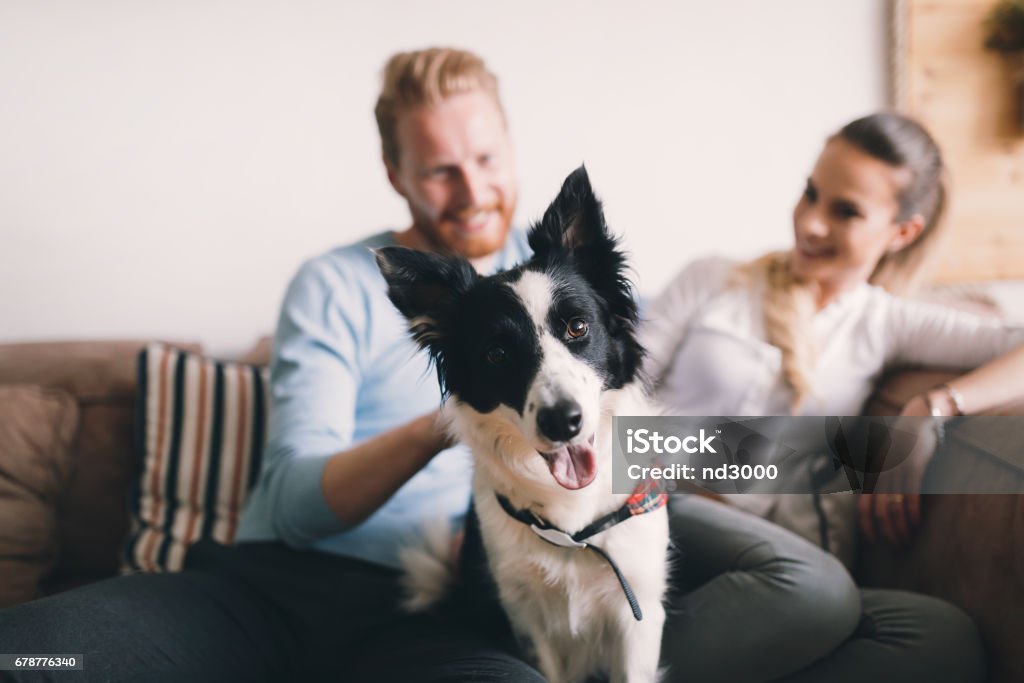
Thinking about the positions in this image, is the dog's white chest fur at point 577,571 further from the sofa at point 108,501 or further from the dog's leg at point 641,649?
the sofa at point 108,501

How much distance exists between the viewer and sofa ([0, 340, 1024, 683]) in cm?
129

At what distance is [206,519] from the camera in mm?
1904

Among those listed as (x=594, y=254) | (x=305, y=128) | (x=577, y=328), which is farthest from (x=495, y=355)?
(x=305, y=128)

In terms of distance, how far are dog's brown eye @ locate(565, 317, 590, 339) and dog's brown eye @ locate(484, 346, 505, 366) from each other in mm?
115

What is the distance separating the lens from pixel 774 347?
5.44 feet

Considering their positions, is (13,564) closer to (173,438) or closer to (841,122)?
(173,438)

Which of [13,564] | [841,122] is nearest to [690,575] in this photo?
[13,564]

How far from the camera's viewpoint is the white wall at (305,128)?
7.16 feet

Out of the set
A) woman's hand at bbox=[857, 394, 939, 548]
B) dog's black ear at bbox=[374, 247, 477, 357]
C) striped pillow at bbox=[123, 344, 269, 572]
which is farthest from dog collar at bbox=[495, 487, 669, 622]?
striped pillow at bbox=[123, 344, 269, 572]

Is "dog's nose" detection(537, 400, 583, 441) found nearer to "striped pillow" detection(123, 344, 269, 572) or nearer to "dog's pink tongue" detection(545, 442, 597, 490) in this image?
"dog's pink tongue" detection(545, 442, 597, 490)

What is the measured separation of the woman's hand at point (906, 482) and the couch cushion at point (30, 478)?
6.96ft

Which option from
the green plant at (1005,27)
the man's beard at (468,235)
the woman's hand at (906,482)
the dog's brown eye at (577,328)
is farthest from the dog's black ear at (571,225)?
the green plant at (1005,27)

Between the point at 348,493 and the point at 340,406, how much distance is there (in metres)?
0.24

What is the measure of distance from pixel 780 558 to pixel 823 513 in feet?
1.14
